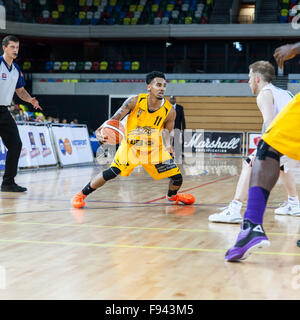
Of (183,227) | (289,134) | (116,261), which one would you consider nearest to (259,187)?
(289,134)

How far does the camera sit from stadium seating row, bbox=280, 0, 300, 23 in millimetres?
26266

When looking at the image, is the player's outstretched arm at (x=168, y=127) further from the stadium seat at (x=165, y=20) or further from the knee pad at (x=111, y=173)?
the stadium seat at (x=165, y=20)

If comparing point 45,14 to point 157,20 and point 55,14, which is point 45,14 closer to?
point 55,14

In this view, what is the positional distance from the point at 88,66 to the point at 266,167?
25.9 m

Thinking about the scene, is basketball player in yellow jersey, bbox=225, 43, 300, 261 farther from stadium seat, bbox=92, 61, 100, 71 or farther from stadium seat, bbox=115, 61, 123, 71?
stadium seat, bbox=92, 61, 100, 71

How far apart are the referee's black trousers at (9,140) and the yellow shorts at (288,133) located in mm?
4907

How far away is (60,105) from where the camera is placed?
90.8ft

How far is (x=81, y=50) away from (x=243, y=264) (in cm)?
2861

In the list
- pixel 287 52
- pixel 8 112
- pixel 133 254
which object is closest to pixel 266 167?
pixel 287 52

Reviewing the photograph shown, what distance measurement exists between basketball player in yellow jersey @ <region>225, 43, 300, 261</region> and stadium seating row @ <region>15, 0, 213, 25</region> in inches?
993

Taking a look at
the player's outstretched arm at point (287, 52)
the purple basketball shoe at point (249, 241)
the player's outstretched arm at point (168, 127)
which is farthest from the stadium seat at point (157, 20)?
the purple basketball shoe at point (249, 241)

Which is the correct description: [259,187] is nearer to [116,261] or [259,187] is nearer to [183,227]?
[116,261]

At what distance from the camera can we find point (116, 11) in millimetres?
29312

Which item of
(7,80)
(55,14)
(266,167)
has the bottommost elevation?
(266,167)
